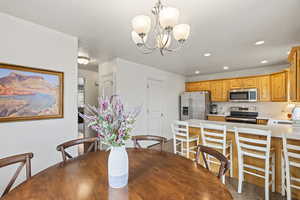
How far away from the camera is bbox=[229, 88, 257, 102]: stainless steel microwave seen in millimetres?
4332

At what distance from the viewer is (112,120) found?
36.8 inches

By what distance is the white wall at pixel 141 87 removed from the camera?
357cm

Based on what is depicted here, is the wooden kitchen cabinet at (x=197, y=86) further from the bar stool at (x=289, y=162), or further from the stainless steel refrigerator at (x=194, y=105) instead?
the bar stool at (x=289, y=162)

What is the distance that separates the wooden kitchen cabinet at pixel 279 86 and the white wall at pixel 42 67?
5.04m

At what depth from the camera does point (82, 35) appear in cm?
233

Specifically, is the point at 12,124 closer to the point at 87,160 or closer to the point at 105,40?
the point at 87,160

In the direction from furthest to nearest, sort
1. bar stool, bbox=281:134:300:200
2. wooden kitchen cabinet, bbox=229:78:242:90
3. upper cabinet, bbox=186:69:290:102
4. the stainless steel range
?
wooden kitchen cabinet, bbox=229:78:242:90, the stainless steel range, upper cabinet, bbox=186:69:290:102, bar stool, bbox=281:134:300:200

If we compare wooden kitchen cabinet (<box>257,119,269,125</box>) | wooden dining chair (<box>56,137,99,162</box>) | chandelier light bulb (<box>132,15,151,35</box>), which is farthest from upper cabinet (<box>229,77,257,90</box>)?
wooden dining chair (<box>56,137,99,162</box>)

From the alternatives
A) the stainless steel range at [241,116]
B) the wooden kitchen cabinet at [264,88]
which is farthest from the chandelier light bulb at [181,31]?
the wooden kitchen cabinet at [264,88]

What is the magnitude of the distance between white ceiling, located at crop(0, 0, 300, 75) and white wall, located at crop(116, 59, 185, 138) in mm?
703

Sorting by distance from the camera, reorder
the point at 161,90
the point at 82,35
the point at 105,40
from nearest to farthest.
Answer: the point at 82,35 < the point at 105,40 < the point at 161,90

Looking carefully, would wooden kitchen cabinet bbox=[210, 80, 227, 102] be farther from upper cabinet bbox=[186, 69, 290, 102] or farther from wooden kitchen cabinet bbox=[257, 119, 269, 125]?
wooden kitchen cabinet bbox=[257, 119, 269, 125]

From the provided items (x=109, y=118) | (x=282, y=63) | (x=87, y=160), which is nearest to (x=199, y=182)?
(x=109, y=118)

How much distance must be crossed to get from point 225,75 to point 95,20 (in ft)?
16.0
